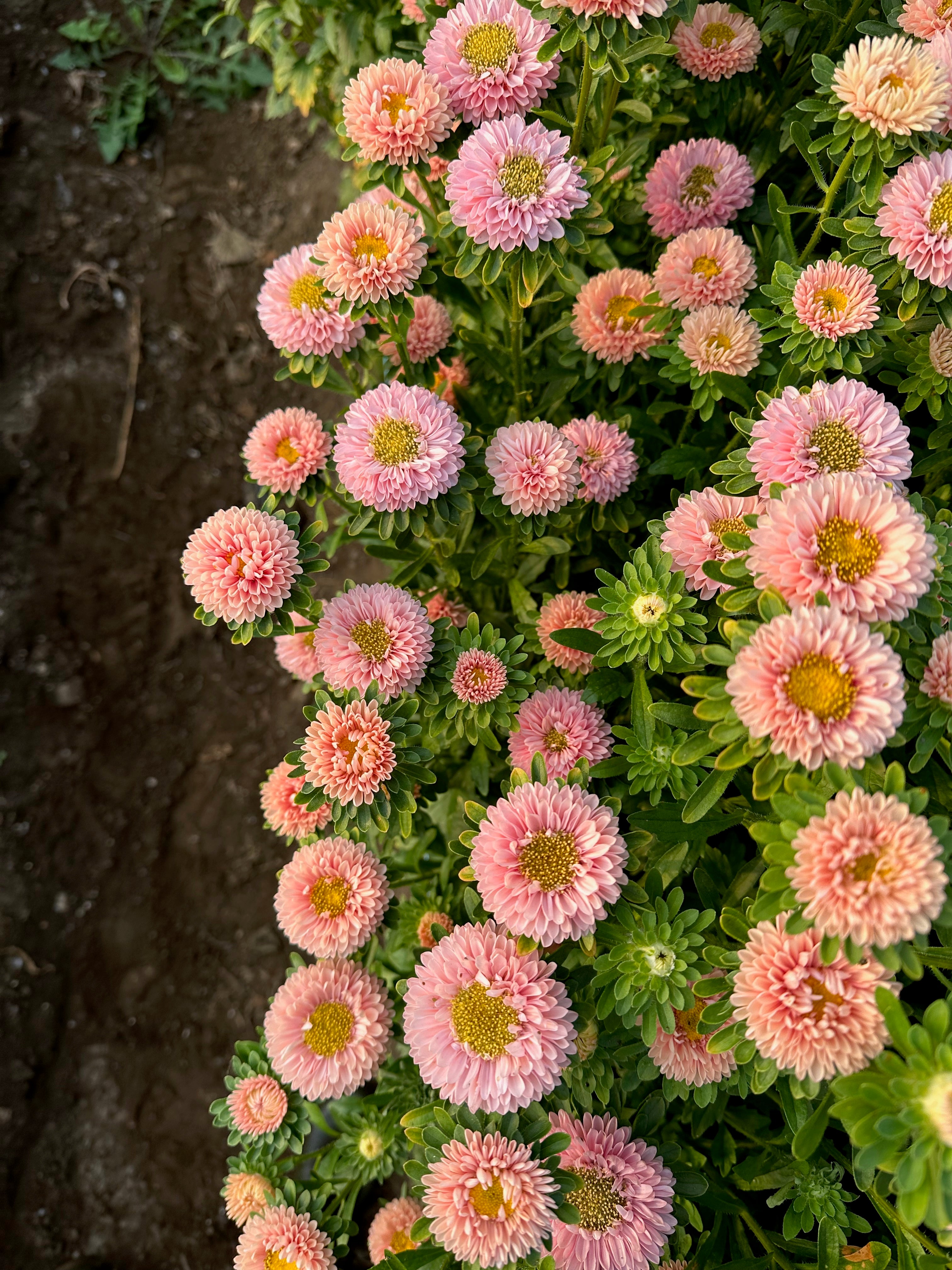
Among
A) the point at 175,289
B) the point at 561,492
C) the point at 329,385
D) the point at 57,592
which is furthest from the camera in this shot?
the point at 175,289

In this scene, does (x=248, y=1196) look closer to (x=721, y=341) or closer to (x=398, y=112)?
(x=721, y=341)

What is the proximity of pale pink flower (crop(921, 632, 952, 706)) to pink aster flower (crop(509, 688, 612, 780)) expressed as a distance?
1.99ft

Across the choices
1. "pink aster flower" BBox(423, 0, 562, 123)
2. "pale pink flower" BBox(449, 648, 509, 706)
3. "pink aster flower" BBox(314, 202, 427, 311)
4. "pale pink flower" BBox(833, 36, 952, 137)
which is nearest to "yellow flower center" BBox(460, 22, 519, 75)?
"pink aster flower" BBox(423, 0, 562, 123)

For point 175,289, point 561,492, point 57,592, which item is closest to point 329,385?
point 561,492

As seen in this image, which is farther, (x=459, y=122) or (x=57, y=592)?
(x=57, y=592)

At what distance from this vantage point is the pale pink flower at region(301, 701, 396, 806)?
59.2 inches

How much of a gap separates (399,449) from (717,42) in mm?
1221

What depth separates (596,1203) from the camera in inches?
56.6

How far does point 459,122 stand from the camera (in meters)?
1.72

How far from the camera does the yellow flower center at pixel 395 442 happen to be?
1594mm

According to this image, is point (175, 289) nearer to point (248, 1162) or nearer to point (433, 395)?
point (433, 395)

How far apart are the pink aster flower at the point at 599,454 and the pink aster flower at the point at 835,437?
1.80 feet

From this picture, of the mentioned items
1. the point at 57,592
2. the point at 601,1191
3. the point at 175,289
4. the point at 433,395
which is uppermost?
the point at 433,395

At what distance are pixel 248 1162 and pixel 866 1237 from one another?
1.22 metres
